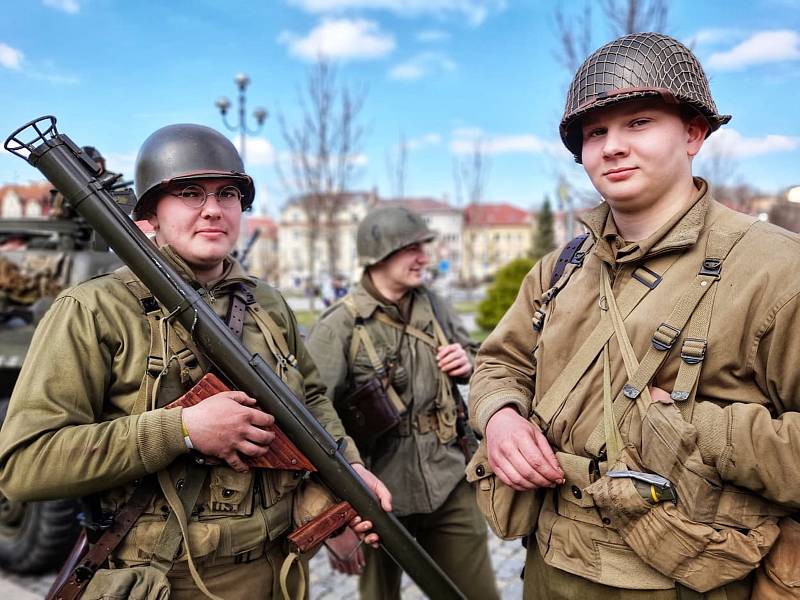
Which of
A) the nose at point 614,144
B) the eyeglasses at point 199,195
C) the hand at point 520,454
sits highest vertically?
the nose at point 614,144

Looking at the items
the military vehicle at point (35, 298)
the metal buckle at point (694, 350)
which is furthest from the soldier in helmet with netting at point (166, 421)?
the military vehicle at point (35, 298)

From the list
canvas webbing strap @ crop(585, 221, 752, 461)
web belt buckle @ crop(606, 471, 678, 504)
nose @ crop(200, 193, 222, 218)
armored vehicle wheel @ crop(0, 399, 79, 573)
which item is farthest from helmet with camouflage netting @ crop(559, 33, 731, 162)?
armored vehicle wheel @ crop(0, 399, 79, 573)

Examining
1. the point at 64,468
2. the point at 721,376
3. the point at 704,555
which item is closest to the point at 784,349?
the point at 721,376

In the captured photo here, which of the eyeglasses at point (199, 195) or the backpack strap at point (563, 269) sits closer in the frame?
the backpack strap at point (563, 269)

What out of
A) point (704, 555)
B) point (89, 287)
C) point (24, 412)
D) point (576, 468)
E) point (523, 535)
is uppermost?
point (89, 287)

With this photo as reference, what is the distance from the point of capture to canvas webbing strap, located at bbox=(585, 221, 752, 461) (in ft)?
4.95

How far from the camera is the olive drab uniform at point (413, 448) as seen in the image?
3066 millimetres

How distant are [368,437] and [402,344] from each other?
524mm

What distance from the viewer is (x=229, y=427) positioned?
1.82m

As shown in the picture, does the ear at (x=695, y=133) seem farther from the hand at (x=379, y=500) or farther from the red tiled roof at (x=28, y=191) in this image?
the red tiled roof at (x=28, y=191)

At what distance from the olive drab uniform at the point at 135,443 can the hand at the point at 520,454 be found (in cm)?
75

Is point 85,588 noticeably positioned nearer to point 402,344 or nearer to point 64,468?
point 64,468

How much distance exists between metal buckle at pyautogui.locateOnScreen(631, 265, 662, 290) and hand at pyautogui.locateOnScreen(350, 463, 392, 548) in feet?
3.69

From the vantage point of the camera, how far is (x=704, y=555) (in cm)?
143
